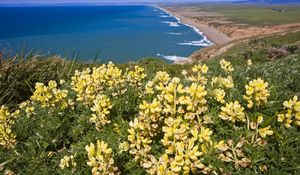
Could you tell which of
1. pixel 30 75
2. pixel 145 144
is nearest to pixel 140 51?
pixel 30 75

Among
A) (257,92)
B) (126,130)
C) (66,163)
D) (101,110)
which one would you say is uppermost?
(257,92)

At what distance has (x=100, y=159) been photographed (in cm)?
302

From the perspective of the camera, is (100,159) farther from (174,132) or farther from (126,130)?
(126,130)

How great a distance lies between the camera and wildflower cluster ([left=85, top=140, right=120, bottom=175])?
2994 mm

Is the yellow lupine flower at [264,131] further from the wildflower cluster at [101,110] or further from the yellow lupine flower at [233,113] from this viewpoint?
the wildflower cluster at [101,110]

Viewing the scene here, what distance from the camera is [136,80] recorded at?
504 centimetres

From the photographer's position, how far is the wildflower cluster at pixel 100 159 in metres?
2.99

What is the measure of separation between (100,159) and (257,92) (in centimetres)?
177

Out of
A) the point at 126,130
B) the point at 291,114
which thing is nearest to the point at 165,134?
the point at 126,130

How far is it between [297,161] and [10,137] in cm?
347

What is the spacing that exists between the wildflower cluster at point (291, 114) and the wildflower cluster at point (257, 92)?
0.26 m

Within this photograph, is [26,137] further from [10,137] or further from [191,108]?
[191,108]

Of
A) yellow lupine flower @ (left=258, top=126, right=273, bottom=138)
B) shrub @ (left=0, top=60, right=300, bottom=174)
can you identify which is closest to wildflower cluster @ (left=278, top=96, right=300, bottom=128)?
shrub @ (left=0, top=60, right=300, bottom=174)

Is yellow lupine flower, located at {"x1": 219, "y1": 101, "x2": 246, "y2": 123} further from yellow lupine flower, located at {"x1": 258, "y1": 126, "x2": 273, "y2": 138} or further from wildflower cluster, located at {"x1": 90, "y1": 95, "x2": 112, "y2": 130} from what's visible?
wildflower cluster, located at {"x1": 90, "y1": 95, "x2": 112, "y2": 130}
